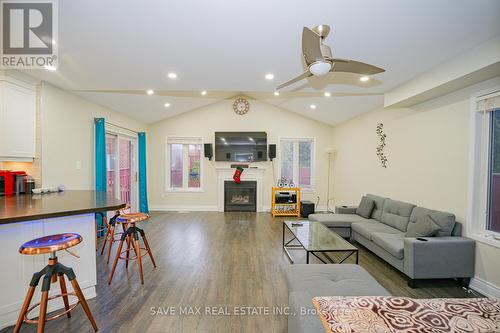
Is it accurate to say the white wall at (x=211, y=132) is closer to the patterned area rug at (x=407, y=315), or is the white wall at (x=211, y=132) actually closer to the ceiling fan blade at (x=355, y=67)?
the ceiling fan blade at (x=355, y=67)

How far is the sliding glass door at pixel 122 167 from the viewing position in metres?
4.89

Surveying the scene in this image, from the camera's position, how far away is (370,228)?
3.47 meters

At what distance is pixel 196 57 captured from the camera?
104 inches

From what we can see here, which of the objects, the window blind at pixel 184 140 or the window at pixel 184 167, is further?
the window at pixel 184 167

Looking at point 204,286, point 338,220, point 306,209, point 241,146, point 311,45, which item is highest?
point 311,45

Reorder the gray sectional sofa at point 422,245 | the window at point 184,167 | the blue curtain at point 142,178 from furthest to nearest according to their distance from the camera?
the window at point 184,167, the blue curtain at point 142,178, the gray sectional sofa at point 422,245

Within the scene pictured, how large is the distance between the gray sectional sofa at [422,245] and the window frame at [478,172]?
0.58 ft

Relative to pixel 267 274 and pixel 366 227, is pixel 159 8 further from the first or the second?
pixel 366 227

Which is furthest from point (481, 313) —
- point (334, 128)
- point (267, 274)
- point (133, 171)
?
point (133, 171)

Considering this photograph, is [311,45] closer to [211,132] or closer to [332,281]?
[332,281]

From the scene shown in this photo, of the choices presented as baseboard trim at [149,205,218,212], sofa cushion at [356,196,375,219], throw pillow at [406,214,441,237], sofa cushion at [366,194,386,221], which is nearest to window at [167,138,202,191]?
baseboard trim at [149,205,218,212]

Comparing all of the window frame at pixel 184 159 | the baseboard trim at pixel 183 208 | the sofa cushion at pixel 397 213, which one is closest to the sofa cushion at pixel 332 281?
the sofa cushion at pixel 397 213

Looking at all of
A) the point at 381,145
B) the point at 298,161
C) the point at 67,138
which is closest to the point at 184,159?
the point at 67,138

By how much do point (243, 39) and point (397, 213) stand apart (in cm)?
346
